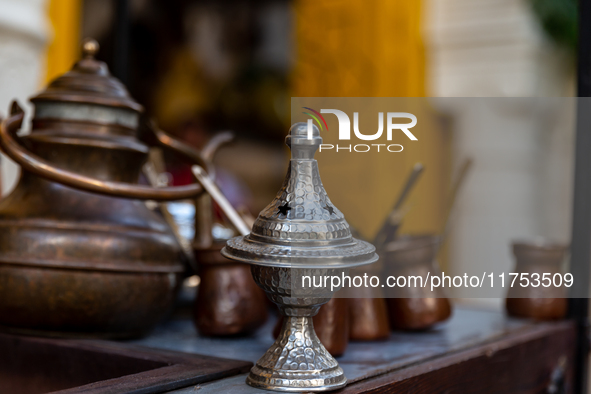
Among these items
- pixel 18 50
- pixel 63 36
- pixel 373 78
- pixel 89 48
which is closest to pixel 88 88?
pixel 89 48

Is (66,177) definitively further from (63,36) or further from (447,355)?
(63,36)

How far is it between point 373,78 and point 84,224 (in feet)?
8.06

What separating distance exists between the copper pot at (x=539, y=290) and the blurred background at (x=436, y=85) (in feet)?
4.96

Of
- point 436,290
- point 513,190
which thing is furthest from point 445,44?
point 436,290

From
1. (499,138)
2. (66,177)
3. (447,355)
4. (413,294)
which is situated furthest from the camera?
(499,138)

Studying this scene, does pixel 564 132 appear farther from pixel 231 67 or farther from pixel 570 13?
pixel 231 67

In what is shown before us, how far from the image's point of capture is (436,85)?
322 centimetres

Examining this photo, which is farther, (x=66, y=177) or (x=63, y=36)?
(x=63, y=36)

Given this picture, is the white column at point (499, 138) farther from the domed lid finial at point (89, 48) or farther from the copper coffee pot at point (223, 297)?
the domed lid finial at point (89, 48)

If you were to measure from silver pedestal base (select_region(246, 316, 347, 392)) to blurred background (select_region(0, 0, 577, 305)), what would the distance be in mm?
2043

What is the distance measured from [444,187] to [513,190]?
335 millimetres

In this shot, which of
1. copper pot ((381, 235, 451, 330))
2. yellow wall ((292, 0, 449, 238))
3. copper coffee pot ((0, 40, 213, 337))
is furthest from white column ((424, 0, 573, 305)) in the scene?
copper coffee pot ((0, 40, 213, 337))

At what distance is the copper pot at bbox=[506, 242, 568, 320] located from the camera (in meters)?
1.31

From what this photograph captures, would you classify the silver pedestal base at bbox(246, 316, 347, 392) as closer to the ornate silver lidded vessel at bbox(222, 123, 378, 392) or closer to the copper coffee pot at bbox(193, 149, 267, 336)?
the ornate silver lidded vessel at bbox(222, 123, 378, 392)
